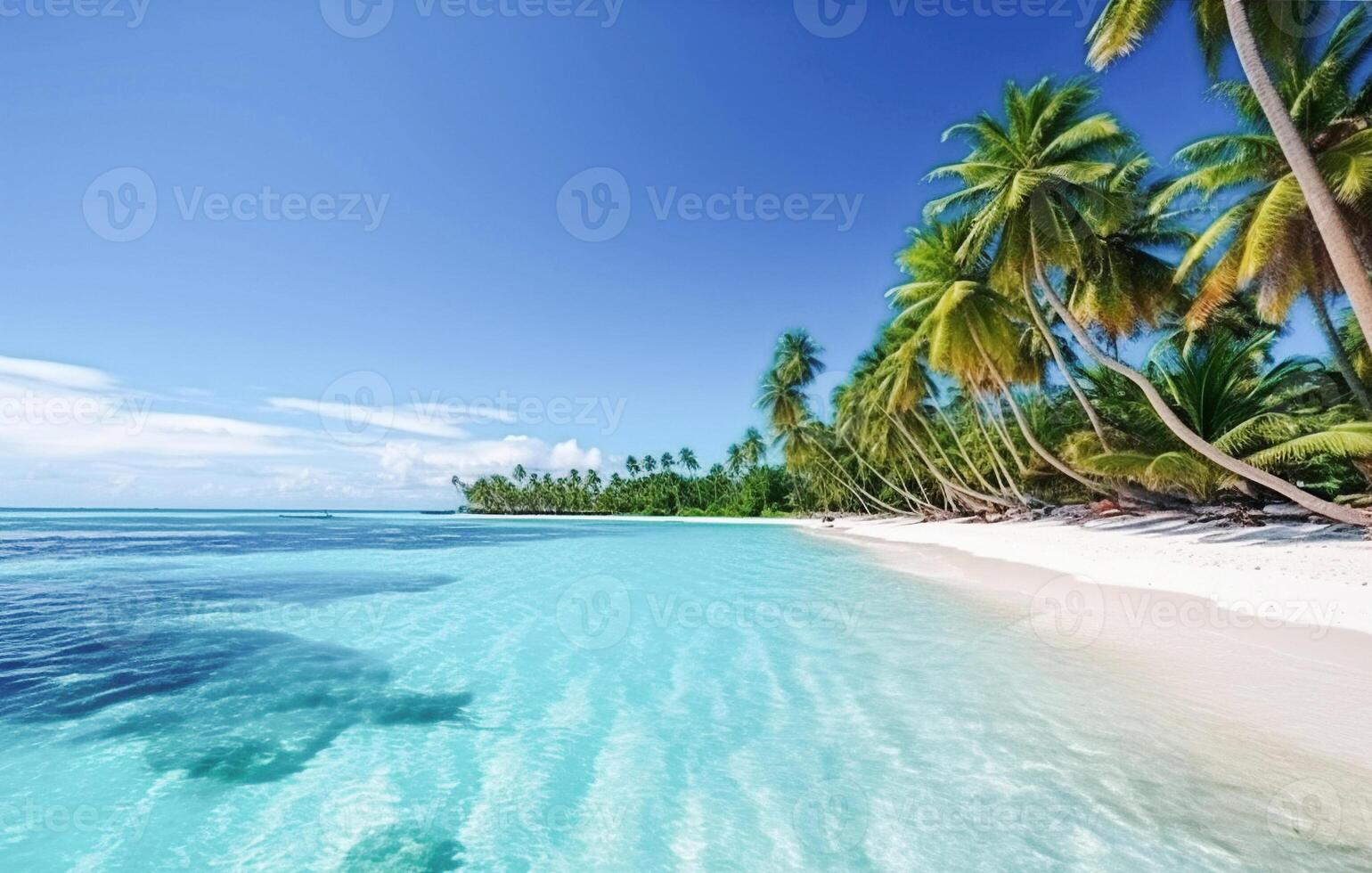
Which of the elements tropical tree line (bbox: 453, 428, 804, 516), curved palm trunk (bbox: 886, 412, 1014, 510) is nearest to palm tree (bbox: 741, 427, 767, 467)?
tropical tree line (bbox: 453, 428, 804, 516)

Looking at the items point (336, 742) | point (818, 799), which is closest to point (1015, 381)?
point (818, 799)

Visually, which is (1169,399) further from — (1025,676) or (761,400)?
(761,400)

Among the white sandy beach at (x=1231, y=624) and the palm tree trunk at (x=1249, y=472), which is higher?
the palm tree trunk at (x=1249, y=472)

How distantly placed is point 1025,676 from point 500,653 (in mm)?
6296
